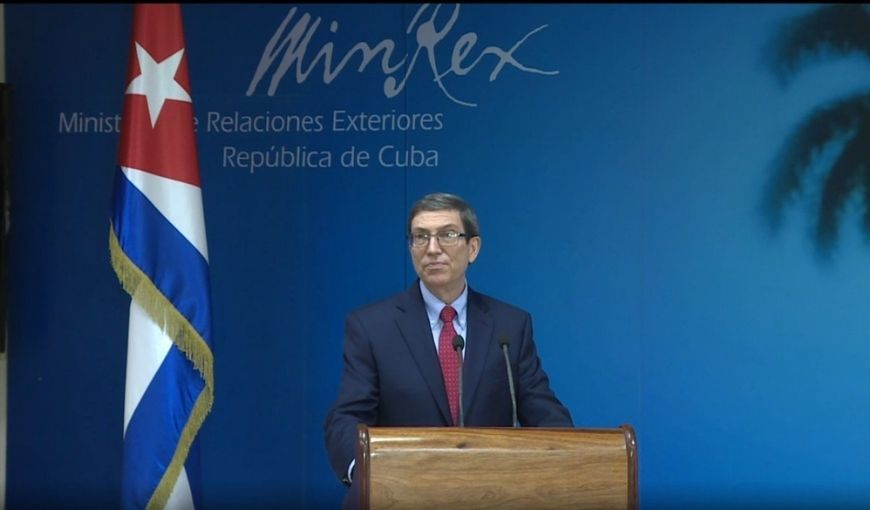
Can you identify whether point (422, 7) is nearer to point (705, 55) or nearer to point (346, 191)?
point (346, 191)

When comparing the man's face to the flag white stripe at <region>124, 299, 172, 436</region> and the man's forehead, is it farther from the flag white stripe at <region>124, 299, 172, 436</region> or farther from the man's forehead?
the flag white stripe at <region>124, 299, 172, 436</region>

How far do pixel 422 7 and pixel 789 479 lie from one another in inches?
96.3

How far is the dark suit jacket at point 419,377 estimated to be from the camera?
350 cm

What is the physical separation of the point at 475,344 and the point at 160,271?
4.03ft

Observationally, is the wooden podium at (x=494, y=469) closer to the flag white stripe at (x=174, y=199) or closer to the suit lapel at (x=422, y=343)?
the suit lapel at (x=422, y=343)

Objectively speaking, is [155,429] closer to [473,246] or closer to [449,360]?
[449,360]

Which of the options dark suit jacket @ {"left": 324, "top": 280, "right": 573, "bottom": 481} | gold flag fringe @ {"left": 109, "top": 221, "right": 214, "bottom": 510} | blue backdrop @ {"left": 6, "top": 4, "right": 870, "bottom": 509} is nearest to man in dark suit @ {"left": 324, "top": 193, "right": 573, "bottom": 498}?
dark suit jacket @ {"left": 324, "top": 280, "right": 573, "bottom": 481}

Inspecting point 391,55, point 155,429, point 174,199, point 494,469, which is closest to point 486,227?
point 391,55

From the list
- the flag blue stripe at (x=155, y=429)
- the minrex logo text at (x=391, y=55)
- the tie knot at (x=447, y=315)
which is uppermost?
the minrex logo text at (x=391, y=55)

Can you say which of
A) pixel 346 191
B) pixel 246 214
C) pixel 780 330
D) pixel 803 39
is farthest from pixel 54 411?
pixel 803 39

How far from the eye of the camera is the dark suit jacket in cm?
350

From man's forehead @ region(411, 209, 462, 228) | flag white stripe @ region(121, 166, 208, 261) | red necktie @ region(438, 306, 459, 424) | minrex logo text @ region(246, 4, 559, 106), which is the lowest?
red necktie @ region(438, 306, 459, 424)

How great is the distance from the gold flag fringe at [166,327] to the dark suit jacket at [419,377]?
2.72 ft

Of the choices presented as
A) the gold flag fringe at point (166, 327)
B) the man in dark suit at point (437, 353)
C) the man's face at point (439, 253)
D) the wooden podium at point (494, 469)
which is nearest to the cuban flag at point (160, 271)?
the gold flag fringe at point (166, 327)
